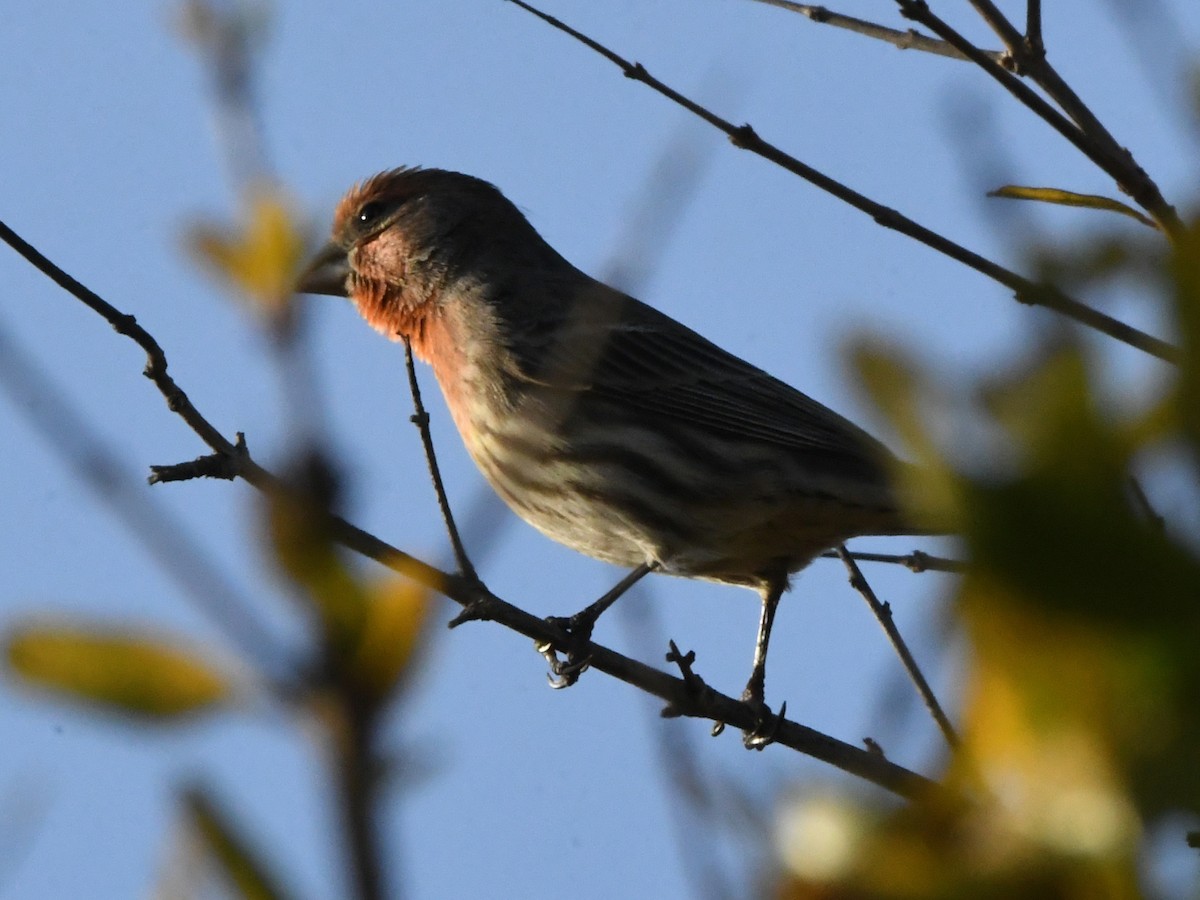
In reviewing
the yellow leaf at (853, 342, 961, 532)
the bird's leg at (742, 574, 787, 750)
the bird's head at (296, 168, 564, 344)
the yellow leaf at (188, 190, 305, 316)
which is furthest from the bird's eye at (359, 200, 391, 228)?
the yellow leaf at (853, 342, 961, 532)

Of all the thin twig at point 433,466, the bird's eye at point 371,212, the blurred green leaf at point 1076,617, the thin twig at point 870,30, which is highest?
the bird's eye at point 371,212

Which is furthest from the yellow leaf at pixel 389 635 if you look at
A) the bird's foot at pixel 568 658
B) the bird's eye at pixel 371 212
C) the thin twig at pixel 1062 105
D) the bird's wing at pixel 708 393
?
the bird's eye at pixel 371 212

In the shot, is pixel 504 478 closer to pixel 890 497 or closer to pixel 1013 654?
pixel 890 497

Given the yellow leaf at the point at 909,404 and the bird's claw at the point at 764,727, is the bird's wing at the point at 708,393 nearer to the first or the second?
the bird's claw at the point at 764,727

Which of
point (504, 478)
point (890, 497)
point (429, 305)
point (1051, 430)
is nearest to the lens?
point (1051, 430)

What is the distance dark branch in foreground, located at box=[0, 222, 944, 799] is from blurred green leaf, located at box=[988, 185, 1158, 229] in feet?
4.86

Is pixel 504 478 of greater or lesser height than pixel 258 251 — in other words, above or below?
above

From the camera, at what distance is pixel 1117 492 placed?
1.27m

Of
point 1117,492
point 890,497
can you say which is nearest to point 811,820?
point 1117,492

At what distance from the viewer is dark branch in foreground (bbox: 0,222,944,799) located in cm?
253

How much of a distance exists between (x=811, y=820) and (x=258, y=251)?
86 centimetres

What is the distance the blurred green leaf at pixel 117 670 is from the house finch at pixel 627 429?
5.94 meters

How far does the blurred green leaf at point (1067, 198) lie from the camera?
13.0 ft

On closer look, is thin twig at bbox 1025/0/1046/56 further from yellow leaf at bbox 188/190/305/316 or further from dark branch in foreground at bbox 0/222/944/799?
yellow leaf at bbox 188/190/305/316
